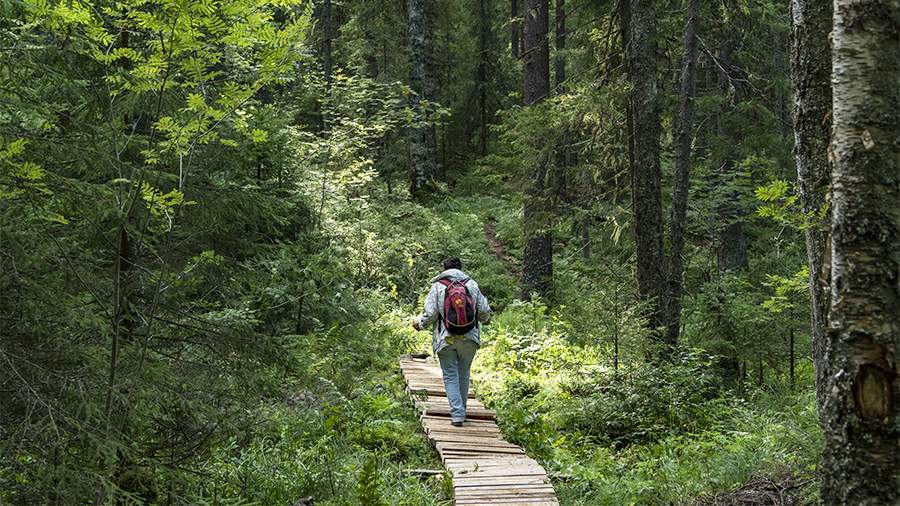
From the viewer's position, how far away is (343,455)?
8.10m

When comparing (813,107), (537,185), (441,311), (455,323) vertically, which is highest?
(813,107)

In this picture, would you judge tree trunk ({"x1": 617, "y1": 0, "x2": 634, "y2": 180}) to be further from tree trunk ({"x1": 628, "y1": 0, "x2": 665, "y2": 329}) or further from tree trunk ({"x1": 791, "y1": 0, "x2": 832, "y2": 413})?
tree trunk ({"x1": 791, "y1": 0, "x2": 832, "y2": 413})

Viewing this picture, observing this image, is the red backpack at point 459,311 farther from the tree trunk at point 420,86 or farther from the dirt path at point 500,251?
the tree trunk at point 420,86

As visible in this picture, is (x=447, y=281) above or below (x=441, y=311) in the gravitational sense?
above

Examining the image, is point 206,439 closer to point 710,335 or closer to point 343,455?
point 343,455

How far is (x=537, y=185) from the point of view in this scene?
15969 millimetres

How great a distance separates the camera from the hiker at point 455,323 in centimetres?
870

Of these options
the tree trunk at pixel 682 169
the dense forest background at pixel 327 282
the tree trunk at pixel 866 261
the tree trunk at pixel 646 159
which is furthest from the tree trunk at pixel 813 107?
the tree trunk at pixel 682 169

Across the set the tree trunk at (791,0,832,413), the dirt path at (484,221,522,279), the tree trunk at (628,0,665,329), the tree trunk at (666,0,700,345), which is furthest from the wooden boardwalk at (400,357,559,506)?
the dirt path at (484,221,522,279)

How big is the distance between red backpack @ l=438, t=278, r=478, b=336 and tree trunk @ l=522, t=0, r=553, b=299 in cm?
702

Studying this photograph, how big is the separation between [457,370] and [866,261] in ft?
19.3

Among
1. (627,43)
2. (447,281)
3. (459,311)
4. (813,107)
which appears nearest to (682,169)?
(627,43)

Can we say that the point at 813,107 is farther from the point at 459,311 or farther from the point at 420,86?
the point at 420,86

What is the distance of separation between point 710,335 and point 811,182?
25.2 feet
